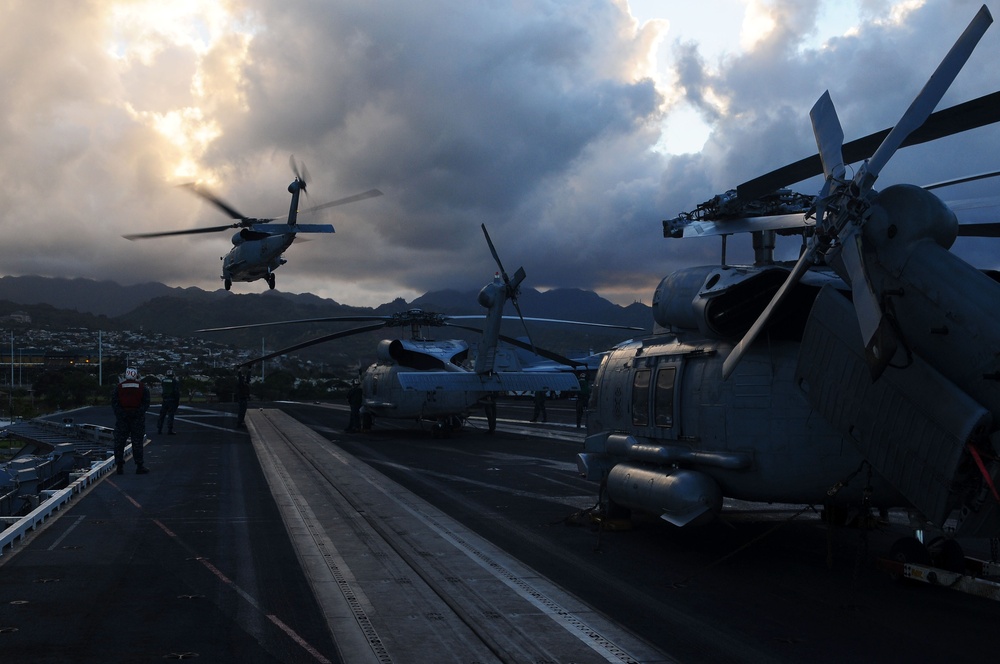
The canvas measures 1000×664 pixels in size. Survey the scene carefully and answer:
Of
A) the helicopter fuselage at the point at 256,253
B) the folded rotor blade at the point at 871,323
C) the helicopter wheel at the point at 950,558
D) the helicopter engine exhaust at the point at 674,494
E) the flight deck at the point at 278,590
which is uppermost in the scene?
the helicopter fuselage at the point at 256,253

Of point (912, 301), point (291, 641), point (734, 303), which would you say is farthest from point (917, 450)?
point (291, 641)

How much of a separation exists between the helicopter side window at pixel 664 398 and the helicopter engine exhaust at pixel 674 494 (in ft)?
2.27

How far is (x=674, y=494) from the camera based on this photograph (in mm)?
9859

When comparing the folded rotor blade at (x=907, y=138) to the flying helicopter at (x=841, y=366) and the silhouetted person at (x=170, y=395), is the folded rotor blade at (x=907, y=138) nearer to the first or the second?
the flying helicopter at (x=841, y=366)

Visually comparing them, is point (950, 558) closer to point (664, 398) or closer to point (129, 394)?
point (664, 398)

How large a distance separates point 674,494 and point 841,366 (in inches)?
102

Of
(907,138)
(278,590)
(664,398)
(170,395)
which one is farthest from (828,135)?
(170,395)

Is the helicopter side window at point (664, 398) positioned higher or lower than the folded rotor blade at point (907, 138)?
lower

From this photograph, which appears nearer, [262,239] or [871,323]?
[871,323]

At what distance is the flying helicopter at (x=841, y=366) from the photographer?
7195 millimetres

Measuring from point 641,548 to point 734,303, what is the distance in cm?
354

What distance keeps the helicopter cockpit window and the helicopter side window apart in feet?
0.87

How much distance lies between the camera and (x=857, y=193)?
777 cm

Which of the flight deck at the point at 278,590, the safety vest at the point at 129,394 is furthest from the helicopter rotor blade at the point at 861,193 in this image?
the safety vest at the point at 129,394
